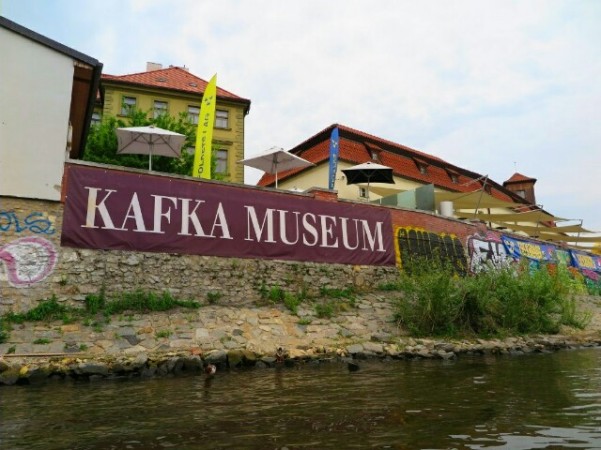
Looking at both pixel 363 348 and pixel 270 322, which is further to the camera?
pixel 270 322

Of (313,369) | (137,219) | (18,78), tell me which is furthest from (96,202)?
(313,369)

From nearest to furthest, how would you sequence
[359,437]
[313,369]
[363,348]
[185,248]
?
[359,437]
[313,369]
[363,348]
[185,248]

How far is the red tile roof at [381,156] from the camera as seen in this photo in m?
27.5

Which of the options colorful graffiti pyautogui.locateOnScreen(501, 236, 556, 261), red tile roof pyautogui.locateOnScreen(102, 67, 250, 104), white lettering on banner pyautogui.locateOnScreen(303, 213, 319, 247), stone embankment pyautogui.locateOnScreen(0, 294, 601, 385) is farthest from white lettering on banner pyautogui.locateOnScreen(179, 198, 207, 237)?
red tile roof pyautogui.locateOnScreen(102, 67, 250, 104)

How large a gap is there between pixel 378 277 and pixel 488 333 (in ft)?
12.5

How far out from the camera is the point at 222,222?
1236 centimetres

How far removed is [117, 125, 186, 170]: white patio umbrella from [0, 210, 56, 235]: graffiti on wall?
4155 millimetres

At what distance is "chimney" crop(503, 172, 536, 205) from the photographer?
46062mm

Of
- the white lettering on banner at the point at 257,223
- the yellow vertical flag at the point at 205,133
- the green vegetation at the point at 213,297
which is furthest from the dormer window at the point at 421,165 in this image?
the green vegetation at the point at 213,297

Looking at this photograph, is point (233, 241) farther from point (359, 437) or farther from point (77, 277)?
point (359, 437)

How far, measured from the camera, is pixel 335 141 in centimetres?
2017

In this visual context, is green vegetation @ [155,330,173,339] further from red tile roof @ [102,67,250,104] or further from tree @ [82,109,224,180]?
red tile roof @ [102,67,250,104]

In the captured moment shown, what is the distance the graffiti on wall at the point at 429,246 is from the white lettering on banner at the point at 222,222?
42.2 inches

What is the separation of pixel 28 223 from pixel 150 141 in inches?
202
